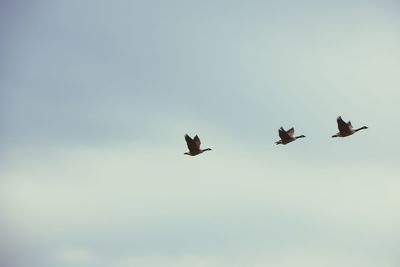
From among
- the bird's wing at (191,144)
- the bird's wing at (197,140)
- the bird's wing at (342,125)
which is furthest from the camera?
the bird's wing at (197,140)

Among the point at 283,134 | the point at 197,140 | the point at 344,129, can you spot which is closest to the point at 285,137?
the point at 283,134

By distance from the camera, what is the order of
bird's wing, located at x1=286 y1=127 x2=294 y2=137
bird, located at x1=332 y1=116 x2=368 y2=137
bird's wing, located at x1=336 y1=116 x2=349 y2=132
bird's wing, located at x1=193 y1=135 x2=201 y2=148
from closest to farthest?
bird's wing, located at x1=336 y1=116 x2=349 y2=132 → bird, located at x1=332 y1=116 x2=368 y2=137 → bird's wing, located at x1=193 y1=135 x2=201 y2=148 → bird's wing, located at x1=286 y1=127 x2=294 y2=137

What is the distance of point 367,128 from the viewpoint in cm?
13925

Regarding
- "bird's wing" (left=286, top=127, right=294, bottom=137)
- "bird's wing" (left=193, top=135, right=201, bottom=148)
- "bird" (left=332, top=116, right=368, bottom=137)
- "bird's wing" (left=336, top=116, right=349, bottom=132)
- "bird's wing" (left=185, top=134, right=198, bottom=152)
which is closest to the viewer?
"bird's wing" (left=336, top=116, right=349, bottom=132)

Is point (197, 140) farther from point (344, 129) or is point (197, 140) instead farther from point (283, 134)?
point (344, 129)

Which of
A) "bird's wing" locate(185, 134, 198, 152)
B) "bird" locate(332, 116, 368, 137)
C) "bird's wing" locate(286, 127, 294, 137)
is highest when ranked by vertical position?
"bird's wing" locate(286, 127, 294, 137)

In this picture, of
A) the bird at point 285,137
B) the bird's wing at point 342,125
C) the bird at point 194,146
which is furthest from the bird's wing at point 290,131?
the bird at point 194,146

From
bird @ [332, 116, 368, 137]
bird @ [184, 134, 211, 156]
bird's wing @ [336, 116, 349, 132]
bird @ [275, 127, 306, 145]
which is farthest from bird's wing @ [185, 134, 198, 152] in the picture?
bird's wing @ [336, 116, 349, 132]

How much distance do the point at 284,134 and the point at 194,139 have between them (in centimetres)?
1161

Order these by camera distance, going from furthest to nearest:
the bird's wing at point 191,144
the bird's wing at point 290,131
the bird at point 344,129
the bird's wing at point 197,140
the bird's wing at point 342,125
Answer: the bird's wing at point 290,131 → the bird's wing at point 197,140 → the bird's wing at point 191,144 → the bird at point 344,129 → the bird's wing at point 342,125

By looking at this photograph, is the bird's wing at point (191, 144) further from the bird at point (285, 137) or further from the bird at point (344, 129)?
the bird at point (344, 129)

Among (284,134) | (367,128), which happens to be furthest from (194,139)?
(367,128)

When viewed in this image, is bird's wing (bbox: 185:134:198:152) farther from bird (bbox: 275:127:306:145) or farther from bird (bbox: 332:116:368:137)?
bird (bbox: 332:116:368:137)

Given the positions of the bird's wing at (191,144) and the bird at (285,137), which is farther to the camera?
the bird at (285,137)
